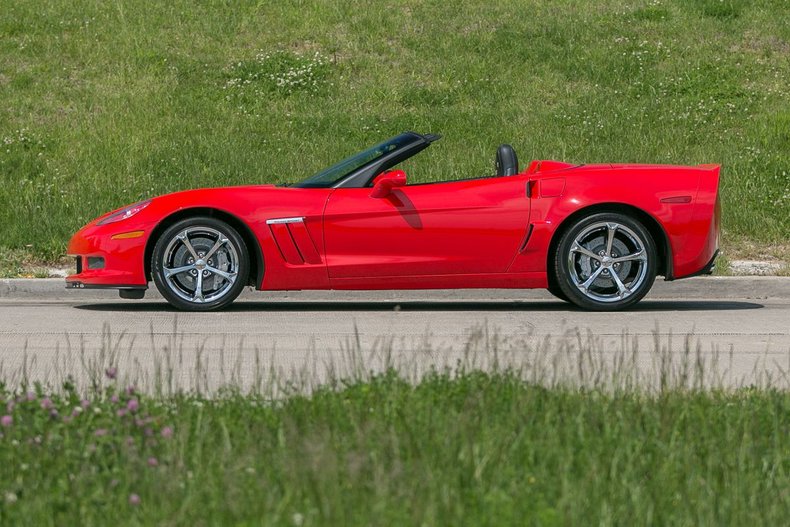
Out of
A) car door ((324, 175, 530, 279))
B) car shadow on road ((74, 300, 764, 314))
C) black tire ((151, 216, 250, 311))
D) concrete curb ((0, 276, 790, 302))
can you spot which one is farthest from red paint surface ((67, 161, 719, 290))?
concrete curb ((0, 276, 790, 302))

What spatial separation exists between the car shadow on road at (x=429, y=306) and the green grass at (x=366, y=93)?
2654mm

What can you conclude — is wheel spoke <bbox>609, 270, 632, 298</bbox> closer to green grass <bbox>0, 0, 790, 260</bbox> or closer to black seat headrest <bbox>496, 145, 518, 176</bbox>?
black seat headrest <bbox>496, 145, 518, 176</bbox>

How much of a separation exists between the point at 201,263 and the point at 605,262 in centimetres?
282

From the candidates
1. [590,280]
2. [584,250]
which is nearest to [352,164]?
[584,250]

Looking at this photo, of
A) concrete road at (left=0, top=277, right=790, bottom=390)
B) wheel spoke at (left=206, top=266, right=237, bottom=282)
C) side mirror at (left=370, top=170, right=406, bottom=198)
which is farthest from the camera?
wheel spoke at (left=206, top=266, right=237, bottom=282)

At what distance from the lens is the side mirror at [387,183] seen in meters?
8.99

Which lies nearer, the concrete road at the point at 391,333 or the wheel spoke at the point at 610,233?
the concrete road at the point at 391,333

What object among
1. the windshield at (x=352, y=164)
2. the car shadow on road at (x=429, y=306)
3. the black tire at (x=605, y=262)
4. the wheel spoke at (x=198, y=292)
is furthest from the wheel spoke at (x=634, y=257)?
the wheel spoke at (x=198, y=292)

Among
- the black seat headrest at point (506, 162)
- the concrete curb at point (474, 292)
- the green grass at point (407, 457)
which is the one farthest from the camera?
the concrete curb at point (474, 292)

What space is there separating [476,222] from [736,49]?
459 inches

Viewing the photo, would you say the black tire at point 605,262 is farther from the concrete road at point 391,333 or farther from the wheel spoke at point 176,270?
the wheel spoke at point 176,270

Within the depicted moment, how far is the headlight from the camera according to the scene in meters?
9.34

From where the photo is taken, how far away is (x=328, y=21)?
20.7 metres

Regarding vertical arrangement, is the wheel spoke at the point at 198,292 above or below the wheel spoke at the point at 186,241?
below
